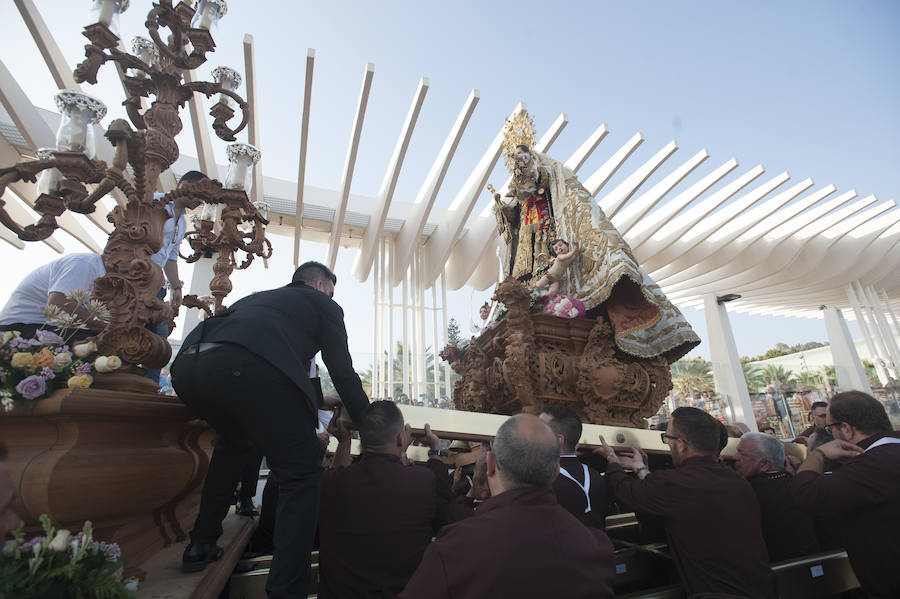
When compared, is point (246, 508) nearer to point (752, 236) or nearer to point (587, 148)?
point (587, 148)

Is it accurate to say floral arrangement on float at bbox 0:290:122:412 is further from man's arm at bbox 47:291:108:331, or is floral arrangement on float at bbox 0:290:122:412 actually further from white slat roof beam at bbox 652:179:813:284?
white slat roof beam at bbox 652:179:813:284

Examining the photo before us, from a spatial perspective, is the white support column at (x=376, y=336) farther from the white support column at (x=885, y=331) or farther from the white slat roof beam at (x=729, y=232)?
the white support column at (x=885, y=331)

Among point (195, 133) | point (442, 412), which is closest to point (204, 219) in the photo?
point (442, 412)

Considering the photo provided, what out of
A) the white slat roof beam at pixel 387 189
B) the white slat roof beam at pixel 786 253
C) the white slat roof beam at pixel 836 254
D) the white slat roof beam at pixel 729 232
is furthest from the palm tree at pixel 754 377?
the white slat roof beam at pixel 387 189

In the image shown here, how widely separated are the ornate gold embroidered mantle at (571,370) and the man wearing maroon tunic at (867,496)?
1.60 meters

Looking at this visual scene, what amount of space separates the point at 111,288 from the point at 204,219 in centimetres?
339

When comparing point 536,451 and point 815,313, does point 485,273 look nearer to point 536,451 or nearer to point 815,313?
point 536,451

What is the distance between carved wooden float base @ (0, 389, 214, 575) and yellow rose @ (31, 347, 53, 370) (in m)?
0.13

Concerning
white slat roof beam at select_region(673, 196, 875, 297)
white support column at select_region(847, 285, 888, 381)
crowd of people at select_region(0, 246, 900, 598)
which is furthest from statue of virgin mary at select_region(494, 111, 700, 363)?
white support column at select_region(847, 285, 888, 381)

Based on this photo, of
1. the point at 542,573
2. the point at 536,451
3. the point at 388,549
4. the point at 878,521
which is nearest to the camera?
the point at 542,573

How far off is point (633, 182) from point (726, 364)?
18.3 feet

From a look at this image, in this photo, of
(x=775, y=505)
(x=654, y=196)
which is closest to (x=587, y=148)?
(x=654, y=196)

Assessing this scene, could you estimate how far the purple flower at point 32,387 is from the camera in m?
1.53

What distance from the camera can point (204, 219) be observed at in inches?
200
